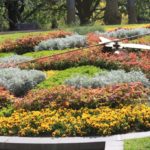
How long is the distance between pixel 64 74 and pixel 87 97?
8.21 feet

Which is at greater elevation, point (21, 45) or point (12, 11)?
point (21, 45)

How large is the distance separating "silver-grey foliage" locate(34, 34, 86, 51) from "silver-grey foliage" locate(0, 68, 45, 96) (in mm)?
3246

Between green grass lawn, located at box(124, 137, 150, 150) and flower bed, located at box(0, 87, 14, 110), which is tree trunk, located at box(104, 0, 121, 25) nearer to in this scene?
flower bed, located at box(0, 87, 14, 110)

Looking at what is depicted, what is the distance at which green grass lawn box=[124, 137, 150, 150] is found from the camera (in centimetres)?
624

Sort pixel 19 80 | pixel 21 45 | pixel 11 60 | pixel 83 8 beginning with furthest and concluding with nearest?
pixel 83 8 → pixel 21 45 → pixel 11 60 → pixel 19 80

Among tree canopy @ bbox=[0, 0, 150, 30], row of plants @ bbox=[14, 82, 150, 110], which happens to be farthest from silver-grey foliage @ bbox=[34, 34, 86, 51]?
tree canopy @ bbox=[0, 0, 150, 30]

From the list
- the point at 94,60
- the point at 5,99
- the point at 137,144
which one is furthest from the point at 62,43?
the point at 137,144

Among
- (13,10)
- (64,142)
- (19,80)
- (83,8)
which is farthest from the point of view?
(83,8)

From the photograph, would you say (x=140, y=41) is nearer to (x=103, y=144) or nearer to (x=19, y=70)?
(x=19, y=70)

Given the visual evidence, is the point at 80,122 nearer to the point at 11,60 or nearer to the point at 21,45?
the point at 11,60

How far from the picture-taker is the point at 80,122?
288 inches

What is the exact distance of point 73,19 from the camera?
2327 centimetres

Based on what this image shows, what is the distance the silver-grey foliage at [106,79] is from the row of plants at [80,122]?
144cm

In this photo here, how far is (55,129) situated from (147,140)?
1369 millimetres
